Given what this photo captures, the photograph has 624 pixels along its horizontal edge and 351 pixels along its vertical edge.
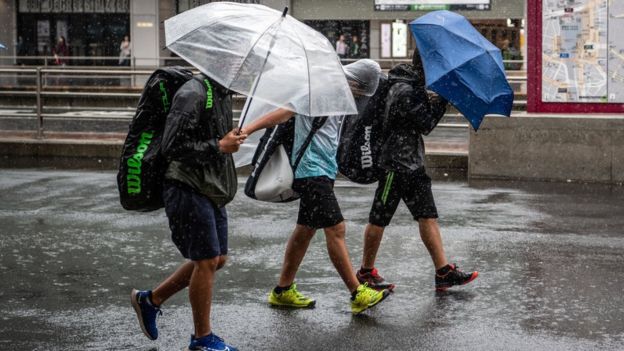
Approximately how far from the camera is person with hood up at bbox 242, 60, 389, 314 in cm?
612

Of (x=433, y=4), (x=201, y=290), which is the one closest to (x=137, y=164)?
(x=201, y=290)

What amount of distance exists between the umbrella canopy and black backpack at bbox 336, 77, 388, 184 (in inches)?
46.5

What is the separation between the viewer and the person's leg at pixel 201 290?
17.2ft

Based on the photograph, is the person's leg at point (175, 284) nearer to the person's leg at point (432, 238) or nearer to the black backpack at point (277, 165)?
the black backpack at point (277, 165)

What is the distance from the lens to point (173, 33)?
525 centimetres

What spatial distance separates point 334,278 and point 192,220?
222cm

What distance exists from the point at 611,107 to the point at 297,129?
A: 700 cm

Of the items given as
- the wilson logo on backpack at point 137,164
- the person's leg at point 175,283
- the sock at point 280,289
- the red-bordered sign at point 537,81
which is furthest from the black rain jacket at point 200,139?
the red-bordered sign at point 537,81

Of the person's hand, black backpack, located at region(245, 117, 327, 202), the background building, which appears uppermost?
the background building

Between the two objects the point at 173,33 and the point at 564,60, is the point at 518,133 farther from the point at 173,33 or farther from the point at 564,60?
the point at 173,33

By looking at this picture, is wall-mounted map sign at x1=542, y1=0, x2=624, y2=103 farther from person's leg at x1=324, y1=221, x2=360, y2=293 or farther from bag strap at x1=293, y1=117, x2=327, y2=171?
person's leg at x1=324, y1=221, x2=360, y2=293

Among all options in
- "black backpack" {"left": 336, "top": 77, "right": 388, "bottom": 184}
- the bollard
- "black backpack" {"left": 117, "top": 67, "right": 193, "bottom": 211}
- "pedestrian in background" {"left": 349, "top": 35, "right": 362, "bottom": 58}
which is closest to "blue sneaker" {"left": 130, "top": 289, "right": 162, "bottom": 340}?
"black backpack" {"left": 117, "top": 67, "right": 193, "bottom": 211}

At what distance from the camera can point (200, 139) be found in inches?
202

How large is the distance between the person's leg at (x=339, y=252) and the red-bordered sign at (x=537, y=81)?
21.9ft
